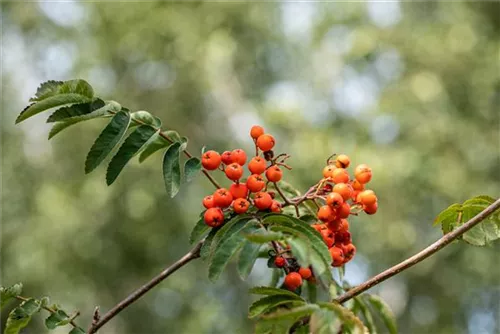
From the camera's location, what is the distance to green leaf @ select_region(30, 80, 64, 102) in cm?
161

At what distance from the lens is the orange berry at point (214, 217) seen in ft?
5.39

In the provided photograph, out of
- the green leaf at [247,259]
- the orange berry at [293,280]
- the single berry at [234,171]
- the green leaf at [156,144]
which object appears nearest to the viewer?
the green leaf at [247,259]

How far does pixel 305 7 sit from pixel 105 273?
22.5 feet

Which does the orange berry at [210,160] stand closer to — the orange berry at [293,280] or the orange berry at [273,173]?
Answer: the orange berry at [273,173]

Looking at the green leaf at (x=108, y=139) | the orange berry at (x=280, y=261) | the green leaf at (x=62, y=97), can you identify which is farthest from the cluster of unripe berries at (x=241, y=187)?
the green leaf at (x=62, y=97)

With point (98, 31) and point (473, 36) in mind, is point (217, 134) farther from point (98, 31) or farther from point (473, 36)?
point (473, 36)

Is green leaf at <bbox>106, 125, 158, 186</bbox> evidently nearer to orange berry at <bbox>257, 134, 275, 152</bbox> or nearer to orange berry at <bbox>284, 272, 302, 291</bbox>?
orange berry at <bbox>257, 134, 275, 152</bbox>

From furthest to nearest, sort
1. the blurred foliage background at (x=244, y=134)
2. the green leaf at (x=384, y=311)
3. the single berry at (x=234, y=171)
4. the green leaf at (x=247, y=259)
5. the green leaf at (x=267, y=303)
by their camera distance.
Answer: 1. the blurred foliage background at (x=244, y=134)
2. the green leaf at (x=384, y=311)
3. the single berry at (x=234, y=171)
4. the green leaf at (x=267, y=303)
5. the green leaf at (x=247, y=259)

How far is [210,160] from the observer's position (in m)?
1.76

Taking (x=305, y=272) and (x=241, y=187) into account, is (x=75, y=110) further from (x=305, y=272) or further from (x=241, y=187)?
(x=305, y=272)

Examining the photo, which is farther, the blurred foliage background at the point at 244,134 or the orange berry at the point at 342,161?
the blurred foliage background at the point at 244,134

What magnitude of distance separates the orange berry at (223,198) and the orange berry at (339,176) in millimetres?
252

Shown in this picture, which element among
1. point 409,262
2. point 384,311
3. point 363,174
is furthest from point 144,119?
point 384,311

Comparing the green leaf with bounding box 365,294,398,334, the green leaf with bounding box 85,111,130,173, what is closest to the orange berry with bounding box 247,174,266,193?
the green leaf with bounding box 85,111,130,173
